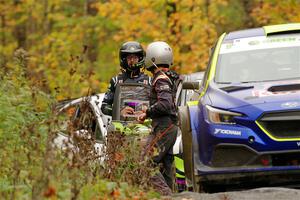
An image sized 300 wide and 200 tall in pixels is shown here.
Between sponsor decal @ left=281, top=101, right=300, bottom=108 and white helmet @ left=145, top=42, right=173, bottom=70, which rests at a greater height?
white helmet @ left=145, top=42, right=173, bottom=70

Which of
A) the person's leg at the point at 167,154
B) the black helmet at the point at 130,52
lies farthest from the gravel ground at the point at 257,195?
the black helmet at the point at 130,52

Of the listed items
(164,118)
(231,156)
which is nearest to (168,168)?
(164,118)

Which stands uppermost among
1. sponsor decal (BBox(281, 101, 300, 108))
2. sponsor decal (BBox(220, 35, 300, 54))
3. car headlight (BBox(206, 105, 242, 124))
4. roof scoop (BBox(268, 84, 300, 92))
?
sponsor decal (BBox(220, 35, 300, 54))

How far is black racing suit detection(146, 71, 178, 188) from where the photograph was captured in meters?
10.3

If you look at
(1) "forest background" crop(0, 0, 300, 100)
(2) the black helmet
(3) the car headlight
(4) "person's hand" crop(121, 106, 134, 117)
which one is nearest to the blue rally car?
(3) the car headlight

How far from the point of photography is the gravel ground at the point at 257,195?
865 centimetres

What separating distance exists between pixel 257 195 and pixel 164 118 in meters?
1.99

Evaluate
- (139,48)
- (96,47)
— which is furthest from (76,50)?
(139,48)

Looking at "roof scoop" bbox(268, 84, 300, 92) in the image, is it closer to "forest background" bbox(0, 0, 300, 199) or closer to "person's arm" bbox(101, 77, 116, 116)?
"forest background" bbox(0, 0, 300, 199)

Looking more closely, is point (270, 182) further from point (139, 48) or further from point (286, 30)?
point (139, 48)

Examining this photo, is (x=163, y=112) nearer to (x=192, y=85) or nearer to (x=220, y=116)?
(x=192, y=85)

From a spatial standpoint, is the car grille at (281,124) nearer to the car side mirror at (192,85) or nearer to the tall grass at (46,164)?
the tall grass at (46,164)

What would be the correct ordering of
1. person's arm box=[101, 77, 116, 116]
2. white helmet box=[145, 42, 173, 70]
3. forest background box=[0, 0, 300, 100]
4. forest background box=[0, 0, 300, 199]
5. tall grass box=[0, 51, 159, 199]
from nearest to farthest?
tall grass box=[0, 51, 159, 199] < forest background box=[0, 0, 300, 199] < white helmet box=[145, 42, 173, 70] < person's arm box=[101, 77, 116, 116] < forest background box=[0, 0, 300, 100]

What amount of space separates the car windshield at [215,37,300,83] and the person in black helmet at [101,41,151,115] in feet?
5.17
